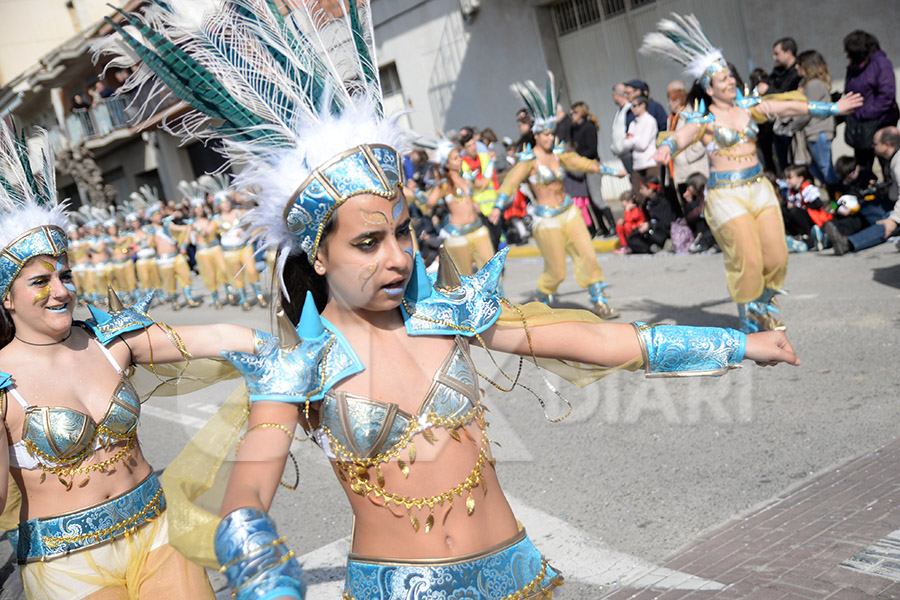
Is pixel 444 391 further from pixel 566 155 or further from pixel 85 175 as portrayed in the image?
pixel 85 175

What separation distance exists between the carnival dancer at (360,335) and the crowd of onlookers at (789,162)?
527cm

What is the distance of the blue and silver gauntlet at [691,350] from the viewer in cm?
243

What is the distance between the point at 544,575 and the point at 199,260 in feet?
47.1

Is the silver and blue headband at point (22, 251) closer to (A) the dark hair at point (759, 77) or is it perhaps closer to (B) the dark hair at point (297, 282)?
(B) the dark hair at point (297, 282)

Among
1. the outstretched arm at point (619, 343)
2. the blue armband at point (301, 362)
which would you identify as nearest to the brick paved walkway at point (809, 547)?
the outstretched arm at point (619, 343)

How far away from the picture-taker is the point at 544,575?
240cm

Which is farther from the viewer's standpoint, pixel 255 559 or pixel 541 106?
pixel 541 106

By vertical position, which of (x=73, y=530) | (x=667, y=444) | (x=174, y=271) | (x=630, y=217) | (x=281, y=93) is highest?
(x=281, y=93)

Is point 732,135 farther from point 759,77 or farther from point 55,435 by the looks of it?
point 55,435

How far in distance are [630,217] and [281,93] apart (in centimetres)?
1065

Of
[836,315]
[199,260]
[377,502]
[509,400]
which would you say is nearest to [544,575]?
[377,502]

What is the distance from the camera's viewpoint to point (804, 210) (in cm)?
999

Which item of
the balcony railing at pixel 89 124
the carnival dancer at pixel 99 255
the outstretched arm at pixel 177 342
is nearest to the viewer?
the outstretched arm at pixel 177 342

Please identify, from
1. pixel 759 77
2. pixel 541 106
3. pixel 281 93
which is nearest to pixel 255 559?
pixel 281 93
